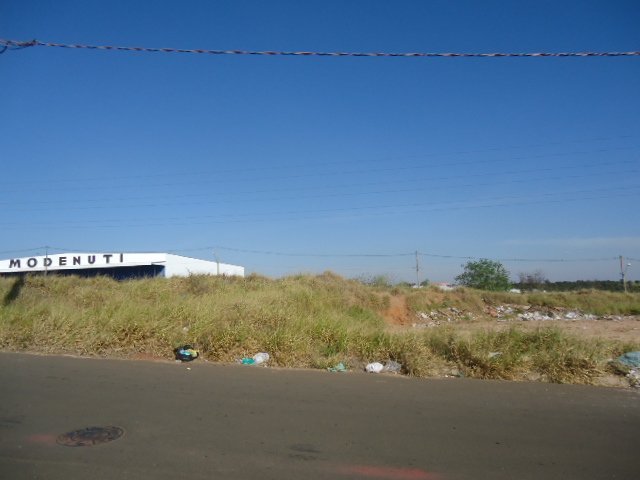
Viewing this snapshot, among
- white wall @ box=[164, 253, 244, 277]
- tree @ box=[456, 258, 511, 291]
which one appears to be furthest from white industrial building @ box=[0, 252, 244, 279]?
tree @ box=[456, 258, 511, 291]

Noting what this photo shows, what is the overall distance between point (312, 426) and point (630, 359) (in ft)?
17.7

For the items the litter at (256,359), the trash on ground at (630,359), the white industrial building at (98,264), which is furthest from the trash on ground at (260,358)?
the white industrial building at (98,264)

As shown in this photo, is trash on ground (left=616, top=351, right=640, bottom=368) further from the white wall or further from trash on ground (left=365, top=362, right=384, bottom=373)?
the white wall

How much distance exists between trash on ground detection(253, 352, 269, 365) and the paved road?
944 millimetres

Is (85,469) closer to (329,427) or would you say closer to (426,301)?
(329,427)

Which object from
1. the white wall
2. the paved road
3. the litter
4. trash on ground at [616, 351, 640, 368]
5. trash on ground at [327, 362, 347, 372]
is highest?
the white wall

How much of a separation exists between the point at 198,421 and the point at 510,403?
3638 mm

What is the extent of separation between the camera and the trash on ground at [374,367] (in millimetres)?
7631

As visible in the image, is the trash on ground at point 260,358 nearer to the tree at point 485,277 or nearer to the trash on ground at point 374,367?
the trash on ground at point 374,367

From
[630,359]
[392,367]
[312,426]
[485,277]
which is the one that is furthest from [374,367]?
[485,277]

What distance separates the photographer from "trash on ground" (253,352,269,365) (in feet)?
27.2

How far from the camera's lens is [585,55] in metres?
7.19

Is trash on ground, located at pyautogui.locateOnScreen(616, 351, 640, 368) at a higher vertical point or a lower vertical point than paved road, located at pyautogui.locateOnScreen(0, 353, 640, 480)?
higher

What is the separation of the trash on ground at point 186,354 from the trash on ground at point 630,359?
6.87 m
